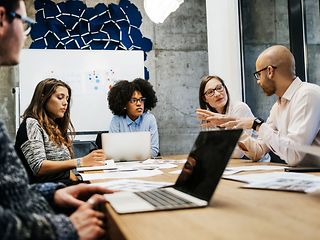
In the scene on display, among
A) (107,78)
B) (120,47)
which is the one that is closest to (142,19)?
(120,47)

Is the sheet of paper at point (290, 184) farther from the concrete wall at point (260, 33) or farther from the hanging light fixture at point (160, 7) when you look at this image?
the concrete wall at point (260, 33)

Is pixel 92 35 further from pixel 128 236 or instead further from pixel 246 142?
pixel 128 236

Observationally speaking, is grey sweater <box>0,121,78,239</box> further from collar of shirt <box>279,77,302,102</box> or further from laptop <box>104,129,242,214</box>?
collar of shirt <box>279,77,302,102</box>

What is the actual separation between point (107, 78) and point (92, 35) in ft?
1.86

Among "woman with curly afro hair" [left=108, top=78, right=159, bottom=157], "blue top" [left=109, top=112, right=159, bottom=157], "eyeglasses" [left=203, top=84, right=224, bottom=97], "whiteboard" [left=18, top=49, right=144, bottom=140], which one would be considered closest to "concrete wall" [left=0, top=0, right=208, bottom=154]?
"whiteboard" [left=18, top=49, right=144, bottom=140]

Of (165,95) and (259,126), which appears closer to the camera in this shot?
(259,126)

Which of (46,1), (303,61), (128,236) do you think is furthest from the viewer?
→ (46,1)

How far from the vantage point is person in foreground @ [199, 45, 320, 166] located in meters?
1.96

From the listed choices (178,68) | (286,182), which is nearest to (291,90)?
(286,182)

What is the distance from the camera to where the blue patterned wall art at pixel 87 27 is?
459 cm

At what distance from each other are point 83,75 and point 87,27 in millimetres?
617

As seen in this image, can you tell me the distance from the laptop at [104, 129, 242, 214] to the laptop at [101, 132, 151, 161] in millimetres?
1351

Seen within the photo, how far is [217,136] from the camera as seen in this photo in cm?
102

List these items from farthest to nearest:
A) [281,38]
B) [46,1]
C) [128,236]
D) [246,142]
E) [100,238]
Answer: [46,1] < [281,38] < [246,142] < [100,238] < [128,236]
